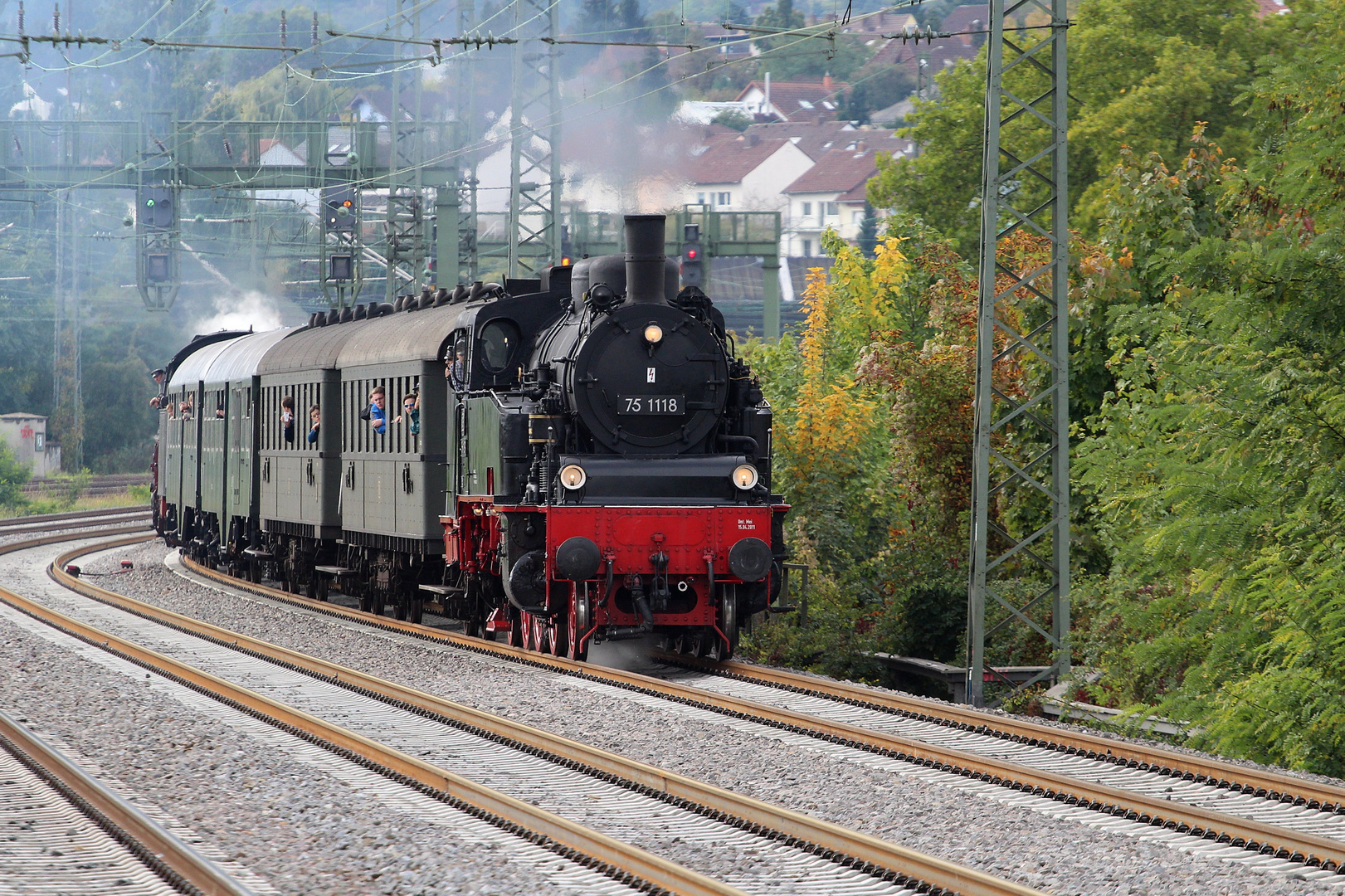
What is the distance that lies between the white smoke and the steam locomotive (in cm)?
4648

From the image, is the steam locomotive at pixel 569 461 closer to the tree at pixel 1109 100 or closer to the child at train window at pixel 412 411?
the child at train window at pixel 412 411

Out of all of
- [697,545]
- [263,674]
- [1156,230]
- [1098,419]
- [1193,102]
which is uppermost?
[1193,102]

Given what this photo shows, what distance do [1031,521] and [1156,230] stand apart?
12.1ft

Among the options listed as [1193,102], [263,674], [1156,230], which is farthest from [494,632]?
[1193,102]

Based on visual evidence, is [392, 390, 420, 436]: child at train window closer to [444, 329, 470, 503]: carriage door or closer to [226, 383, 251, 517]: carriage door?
[444, 329, 470, 503]: carriage door

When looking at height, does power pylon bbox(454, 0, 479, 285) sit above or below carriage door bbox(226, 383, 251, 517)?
above

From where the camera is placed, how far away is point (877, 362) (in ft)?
61.6

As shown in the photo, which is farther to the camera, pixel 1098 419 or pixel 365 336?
pixel 365 336

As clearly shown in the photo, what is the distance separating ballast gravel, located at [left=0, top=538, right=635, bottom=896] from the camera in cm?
686

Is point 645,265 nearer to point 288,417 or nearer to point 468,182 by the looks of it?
point 288,417

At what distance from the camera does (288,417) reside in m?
22.6

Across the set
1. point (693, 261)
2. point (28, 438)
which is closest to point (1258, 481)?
point (693, 261)

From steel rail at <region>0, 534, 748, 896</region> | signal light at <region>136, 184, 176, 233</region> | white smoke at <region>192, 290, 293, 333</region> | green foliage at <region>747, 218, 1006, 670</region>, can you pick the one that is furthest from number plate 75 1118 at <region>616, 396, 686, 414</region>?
white smoke at <region>192, 290, 293, 333</region>

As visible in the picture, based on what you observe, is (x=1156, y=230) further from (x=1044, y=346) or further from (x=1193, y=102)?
(x=1193, y=102)
